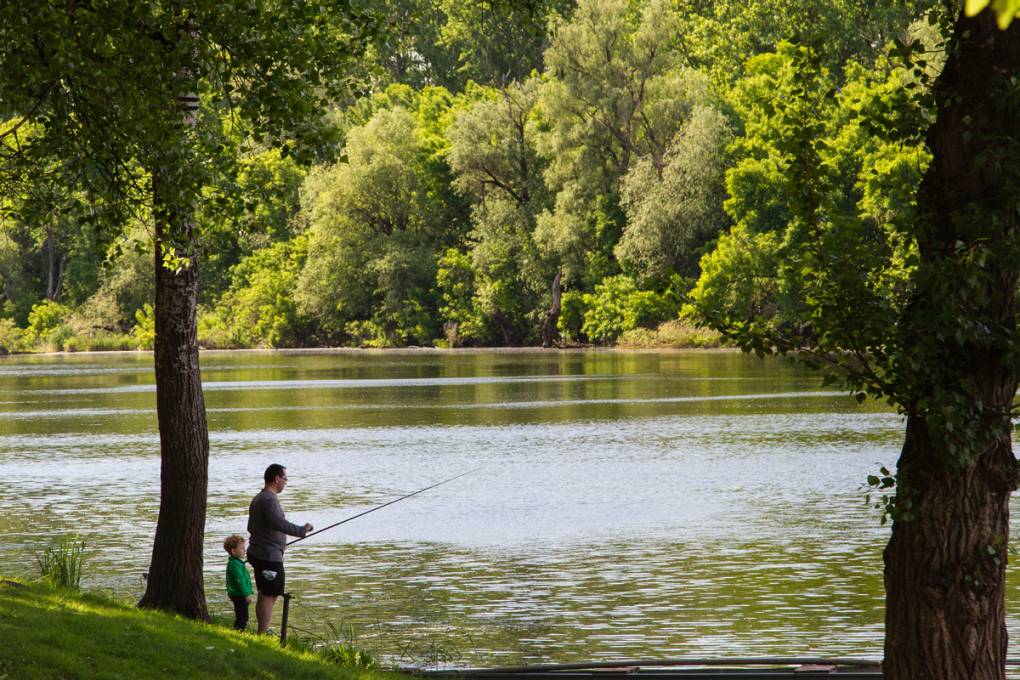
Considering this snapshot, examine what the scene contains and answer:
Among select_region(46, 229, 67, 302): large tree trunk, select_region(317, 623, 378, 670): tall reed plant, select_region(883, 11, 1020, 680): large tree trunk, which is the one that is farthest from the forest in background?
select_region(883, 11, 1020, 680): large tree trunk

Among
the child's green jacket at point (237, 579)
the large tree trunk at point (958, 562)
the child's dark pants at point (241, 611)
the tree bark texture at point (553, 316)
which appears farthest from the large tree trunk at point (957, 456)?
the tree bark texture at point (553, 316)

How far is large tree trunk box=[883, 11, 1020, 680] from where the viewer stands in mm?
6805

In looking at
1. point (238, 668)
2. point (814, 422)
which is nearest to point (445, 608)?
point (238, 668)

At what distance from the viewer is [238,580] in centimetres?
1151

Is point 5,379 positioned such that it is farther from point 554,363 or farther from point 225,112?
point 225,112

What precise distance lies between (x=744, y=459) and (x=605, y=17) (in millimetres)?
38898

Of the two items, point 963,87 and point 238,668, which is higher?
point 963,87

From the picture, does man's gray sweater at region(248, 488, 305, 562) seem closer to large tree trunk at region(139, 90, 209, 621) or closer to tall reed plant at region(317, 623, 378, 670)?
large tree trunk at region(139, 90, 209, 621)

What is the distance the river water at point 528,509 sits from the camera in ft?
43.7

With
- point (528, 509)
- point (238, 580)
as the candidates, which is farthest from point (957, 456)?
point (528, 509)

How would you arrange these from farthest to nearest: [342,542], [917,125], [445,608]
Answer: [342,542] < [445,608] < [917,125]

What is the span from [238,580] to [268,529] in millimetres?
449

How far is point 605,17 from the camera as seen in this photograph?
206 feet

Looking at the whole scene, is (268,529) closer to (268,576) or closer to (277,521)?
(277,521)
